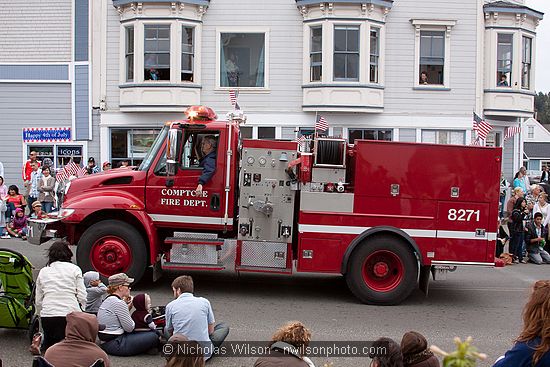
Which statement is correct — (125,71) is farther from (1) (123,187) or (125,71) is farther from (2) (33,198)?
(1) (123,187)

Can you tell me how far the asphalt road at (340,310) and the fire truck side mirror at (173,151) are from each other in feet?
6.41

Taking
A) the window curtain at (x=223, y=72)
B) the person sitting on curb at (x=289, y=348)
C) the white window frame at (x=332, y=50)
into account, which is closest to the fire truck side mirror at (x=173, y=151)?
the person sitting on curb at (x=289, y=348)

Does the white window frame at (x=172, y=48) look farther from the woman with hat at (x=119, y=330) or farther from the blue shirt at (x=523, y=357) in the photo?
the blue shirt at (x=523, y=357)

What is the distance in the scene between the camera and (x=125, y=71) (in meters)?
22.6

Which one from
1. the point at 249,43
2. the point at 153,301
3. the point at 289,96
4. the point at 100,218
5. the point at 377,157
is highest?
the point at 249,43

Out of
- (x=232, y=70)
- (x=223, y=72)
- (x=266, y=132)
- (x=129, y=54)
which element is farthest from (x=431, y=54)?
(x=129, y=54)

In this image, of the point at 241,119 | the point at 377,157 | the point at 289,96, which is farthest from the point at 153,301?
the point at 289,96

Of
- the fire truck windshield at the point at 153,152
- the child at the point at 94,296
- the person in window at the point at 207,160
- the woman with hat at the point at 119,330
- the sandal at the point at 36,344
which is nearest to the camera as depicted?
the sandal at the point at 36,344

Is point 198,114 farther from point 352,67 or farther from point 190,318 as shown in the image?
point 352,67

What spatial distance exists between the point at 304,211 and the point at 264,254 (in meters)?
0.91

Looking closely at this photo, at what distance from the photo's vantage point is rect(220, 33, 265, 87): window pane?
74.9 ft

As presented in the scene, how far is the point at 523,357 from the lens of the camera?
12.6 ft

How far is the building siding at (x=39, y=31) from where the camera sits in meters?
22.9

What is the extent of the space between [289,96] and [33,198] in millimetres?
8914
